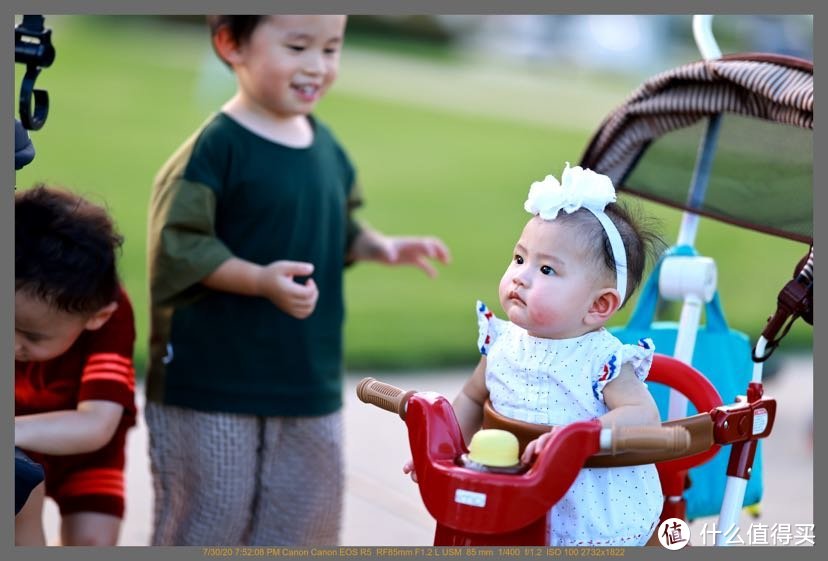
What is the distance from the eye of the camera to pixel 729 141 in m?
3.02

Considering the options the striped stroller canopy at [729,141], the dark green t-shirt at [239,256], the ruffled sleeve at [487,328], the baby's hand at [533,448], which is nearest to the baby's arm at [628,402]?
the baby's hand at [533,448]

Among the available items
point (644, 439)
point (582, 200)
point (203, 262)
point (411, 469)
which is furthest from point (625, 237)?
point (203, 262)

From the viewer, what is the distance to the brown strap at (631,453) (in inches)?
85.1

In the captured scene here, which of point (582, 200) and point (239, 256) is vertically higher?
point (582, 200)

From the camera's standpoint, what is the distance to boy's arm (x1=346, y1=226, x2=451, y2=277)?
3.69m

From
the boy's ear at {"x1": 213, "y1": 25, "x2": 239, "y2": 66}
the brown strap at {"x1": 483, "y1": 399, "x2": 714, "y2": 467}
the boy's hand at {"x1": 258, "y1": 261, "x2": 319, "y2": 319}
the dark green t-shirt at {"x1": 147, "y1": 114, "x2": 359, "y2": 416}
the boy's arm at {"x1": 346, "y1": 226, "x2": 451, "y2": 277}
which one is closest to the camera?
the brown strap at {"x1": 483, "y1": 399, "x2": 714, "y2": 467}

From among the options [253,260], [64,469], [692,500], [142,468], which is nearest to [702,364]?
[692,500]

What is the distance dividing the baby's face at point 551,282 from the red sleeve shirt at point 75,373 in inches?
44.5

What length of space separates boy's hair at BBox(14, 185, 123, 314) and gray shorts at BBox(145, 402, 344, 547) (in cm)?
56

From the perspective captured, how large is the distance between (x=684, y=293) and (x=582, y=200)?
0.67 m

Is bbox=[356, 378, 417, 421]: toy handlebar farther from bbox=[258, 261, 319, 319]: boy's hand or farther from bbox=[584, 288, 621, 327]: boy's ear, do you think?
bbox=[258, 261, 319, 319]: boy's hand

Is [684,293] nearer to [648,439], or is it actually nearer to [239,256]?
[648,439]

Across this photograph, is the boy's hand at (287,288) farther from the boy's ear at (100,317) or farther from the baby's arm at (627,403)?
the baby's arm at (627,403)

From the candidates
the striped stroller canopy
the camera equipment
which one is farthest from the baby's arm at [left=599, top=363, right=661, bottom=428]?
the camera equipment
